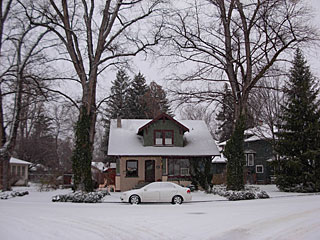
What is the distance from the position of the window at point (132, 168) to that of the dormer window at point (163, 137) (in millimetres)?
2792

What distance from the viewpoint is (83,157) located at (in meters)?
24.5

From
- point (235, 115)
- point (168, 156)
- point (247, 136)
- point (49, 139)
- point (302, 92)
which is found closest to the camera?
point (235, 115)

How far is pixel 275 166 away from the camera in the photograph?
30281 mm

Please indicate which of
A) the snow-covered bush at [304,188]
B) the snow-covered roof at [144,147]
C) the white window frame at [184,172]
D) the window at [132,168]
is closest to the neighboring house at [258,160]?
the snow-covered roof at [144,147]

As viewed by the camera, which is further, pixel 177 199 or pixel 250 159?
pixel 250 159

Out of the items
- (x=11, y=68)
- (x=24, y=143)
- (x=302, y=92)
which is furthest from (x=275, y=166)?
(x=24, y=143)

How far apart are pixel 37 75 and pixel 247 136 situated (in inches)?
1165

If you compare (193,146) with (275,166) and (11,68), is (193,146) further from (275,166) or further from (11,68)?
(11,68)

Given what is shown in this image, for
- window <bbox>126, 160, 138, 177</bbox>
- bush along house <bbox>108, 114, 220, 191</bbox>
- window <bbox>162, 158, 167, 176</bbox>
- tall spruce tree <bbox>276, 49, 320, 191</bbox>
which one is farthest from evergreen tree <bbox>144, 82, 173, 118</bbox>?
tall spruce tree <bbox>276, 49, 320, 191</bbox>

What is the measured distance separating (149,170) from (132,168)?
153cm

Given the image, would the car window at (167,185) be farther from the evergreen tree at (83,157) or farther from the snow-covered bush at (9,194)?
the snow-covered bush at (9,194)

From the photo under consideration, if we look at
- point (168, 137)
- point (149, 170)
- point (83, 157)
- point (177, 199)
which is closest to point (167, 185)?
point (177, 199)

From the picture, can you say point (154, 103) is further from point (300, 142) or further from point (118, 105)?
point (300, 142)

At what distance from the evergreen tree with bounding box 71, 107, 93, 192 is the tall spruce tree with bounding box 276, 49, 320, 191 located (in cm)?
1541
